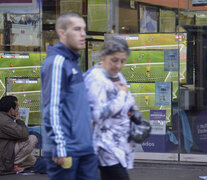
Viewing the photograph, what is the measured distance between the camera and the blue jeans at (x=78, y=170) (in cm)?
296

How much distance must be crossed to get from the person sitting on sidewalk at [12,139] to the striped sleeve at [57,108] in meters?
3.19

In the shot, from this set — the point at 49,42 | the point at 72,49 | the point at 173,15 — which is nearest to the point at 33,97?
the point at 49,42

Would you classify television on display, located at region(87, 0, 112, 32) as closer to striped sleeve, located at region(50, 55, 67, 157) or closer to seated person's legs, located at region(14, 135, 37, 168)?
seated person's legs, located at region(14, 135, 37, 168)

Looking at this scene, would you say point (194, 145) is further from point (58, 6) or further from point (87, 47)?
point (58, 6)

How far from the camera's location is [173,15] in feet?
22.2

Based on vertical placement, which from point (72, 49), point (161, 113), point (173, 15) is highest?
point (173, 15)

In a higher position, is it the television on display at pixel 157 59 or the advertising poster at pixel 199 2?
the advertising poster at pixel 199 2

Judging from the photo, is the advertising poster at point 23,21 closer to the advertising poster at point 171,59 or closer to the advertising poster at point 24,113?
the advertising poster at point 24,113

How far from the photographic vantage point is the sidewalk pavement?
6.08m

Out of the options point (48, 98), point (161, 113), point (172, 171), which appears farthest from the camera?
point (161, 113)

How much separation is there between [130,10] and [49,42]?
137cm

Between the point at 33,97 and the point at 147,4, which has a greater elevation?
the point at 147,4

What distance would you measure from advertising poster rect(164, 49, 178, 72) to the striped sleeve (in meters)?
4.03

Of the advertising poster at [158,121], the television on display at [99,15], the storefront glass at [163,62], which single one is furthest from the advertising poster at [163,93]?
the television on display at [99,15]
